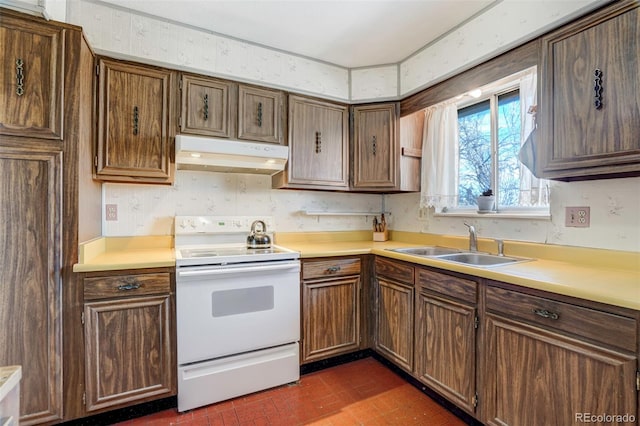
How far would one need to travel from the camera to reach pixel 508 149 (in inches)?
86.0

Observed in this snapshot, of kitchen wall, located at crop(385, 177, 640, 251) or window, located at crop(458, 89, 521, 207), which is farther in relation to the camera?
window, located at crop(458, 89, 521, 207)

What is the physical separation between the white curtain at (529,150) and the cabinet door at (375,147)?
2.97 ft

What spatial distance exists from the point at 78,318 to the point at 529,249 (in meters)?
2.57

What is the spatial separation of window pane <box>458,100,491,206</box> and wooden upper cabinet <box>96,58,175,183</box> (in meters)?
2.19

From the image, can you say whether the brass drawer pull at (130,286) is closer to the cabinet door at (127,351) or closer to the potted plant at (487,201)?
the cabinet door at (127,351)

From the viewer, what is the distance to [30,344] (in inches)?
61.6

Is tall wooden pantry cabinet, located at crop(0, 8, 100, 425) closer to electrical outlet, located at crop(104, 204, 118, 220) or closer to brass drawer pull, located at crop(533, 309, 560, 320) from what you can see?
electrical outlet, located at crop(104, 204, 118, 220)

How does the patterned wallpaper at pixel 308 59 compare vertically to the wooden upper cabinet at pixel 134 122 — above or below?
above

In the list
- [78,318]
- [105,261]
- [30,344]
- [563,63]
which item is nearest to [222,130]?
[105,261]

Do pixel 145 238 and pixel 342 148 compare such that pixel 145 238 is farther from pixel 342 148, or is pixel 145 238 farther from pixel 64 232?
pixel 342 148

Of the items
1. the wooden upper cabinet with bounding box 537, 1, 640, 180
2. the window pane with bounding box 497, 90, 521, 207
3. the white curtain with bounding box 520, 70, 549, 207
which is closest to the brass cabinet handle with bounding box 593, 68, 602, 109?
the wooden upper cabinet with bounding box 537, 1, 640, 180

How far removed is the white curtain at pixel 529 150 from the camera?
6.16ft

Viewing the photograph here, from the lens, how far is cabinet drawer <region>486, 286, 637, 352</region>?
108 centimetres

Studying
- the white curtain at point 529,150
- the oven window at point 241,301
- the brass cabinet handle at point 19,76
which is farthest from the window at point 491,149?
the brass cabinet handle at point 19,76
